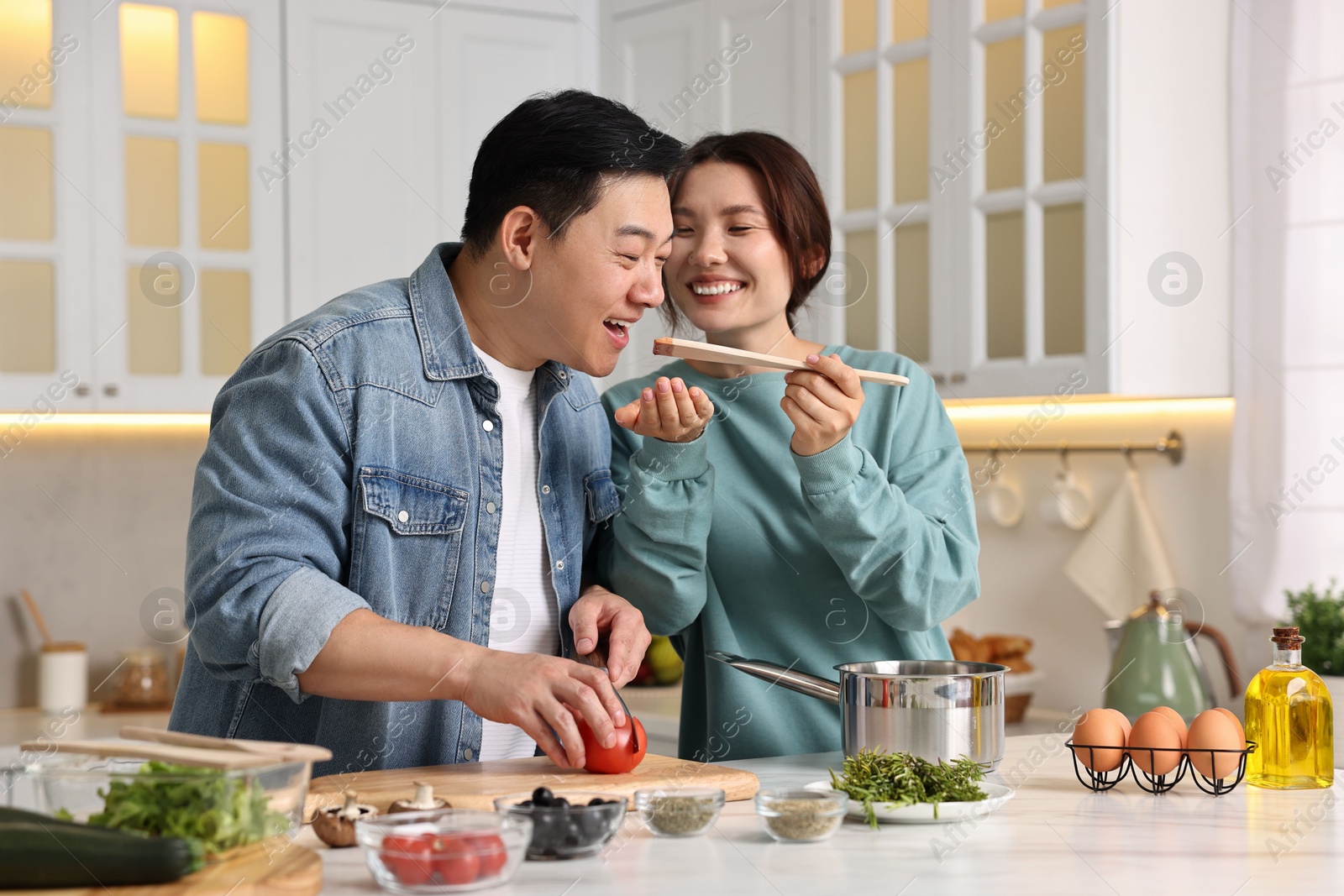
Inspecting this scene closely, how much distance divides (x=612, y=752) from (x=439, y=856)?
346mm

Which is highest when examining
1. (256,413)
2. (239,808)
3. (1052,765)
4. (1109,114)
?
(1109,114)

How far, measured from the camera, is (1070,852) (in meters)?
1.08

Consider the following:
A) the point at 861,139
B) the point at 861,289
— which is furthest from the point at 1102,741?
the point at 861,139

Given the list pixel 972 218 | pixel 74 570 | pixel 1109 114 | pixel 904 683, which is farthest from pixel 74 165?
pixel 904 683

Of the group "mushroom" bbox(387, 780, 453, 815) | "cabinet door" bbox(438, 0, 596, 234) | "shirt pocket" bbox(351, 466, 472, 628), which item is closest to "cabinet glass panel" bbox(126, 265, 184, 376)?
"cabinet door" bbox(438, 0, 596, 234)

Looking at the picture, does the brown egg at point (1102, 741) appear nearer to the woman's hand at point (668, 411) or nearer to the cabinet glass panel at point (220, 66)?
the woman's hand at point (668, 411)

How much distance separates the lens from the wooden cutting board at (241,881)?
90 centimetres

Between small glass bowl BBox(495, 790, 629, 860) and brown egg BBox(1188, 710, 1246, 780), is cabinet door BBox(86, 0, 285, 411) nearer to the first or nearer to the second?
small glass bowl BBox(495, 790, 629, 860)

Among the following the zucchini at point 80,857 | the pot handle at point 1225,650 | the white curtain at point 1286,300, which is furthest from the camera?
the pot handle at point 1225,650

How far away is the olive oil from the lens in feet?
4.40

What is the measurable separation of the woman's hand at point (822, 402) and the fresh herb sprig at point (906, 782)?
14.7 inches

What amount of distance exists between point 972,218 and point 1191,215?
41cm

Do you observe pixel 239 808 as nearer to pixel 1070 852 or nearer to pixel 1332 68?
pixel 1070 852

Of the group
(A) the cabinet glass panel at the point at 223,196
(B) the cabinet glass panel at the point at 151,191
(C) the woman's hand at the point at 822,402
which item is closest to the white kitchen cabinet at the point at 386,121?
(A) the cabinet glass panel at the point at 223,196
